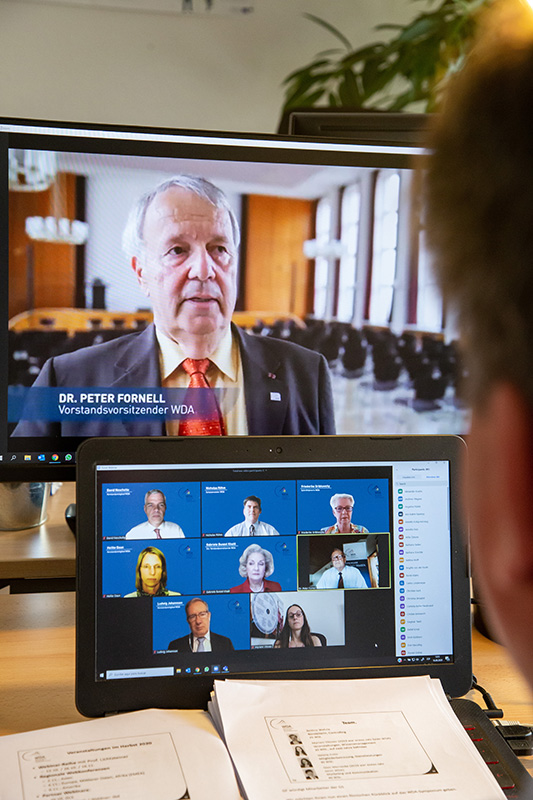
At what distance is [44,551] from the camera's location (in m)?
0.97

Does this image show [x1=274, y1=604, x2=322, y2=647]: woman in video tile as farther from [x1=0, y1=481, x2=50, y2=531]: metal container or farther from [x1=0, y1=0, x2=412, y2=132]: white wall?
[x1=0, y1=0, x2=412, y2=132]: white wall

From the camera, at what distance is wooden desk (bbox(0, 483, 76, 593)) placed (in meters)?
0.94

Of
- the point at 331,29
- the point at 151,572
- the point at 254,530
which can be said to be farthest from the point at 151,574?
the point at 331,29

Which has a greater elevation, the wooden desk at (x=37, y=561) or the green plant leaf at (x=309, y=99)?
the green plant leaf at (x=309, y=99)

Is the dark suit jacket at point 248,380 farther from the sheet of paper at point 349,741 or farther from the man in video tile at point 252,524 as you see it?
the sheet of paper at point 349,741

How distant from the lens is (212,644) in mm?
725

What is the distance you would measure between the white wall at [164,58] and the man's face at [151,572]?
237 centimetres

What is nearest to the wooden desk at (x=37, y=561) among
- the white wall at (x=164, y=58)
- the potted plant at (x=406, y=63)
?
the potted plant at (x=406, y=63)

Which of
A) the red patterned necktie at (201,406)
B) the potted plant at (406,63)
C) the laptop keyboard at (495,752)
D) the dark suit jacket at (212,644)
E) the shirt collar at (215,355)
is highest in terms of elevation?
the potted plant at (406,63)

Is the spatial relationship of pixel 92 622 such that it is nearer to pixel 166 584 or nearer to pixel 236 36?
pixel 166 584

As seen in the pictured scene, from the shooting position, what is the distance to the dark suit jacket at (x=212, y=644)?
2.35 ft

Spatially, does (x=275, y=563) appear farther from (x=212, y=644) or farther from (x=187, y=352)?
(x=187, y=352)

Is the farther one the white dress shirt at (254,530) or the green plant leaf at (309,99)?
the green plant leaf at (309,99)

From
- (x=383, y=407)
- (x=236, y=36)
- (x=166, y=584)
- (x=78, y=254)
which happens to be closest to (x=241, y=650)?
(x=166, y=584)
